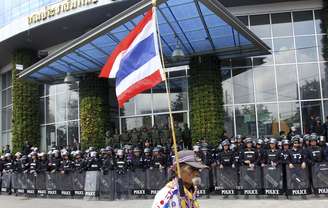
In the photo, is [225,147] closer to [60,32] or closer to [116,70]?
[116,70]

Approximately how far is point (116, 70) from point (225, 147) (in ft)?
32.3

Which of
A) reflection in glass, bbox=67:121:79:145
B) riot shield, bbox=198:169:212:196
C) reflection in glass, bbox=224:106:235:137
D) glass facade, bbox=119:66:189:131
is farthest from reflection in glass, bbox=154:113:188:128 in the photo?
riot shield, bbox=198:169:212:196

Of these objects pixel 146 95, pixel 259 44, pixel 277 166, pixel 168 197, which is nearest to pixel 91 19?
pixel 146 95

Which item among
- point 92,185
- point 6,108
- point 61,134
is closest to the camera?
point 92,185

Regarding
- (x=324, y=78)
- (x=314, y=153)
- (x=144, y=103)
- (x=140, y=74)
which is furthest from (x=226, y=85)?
(x=140, y=74)

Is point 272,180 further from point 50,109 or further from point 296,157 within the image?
point 50,109

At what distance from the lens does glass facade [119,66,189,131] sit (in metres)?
22.0

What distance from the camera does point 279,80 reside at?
66.2 feet

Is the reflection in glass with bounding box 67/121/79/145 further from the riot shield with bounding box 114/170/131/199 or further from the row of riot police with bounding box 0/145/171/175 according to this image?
the riot shield with bounding box 114/170/131/199

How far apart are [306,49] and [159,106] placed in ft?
24.3

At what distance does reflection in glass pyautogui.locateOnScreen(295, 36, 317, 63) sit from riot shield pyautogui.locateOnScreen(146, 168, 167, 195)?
8809 millimetres

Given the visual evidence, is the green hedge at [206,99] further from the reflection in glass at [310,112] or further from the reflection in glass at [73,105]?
the reflection in glass at [73,105]

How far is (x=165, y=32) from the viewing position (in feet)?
56.8

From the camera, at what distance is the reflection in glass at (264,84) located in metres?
20.2
